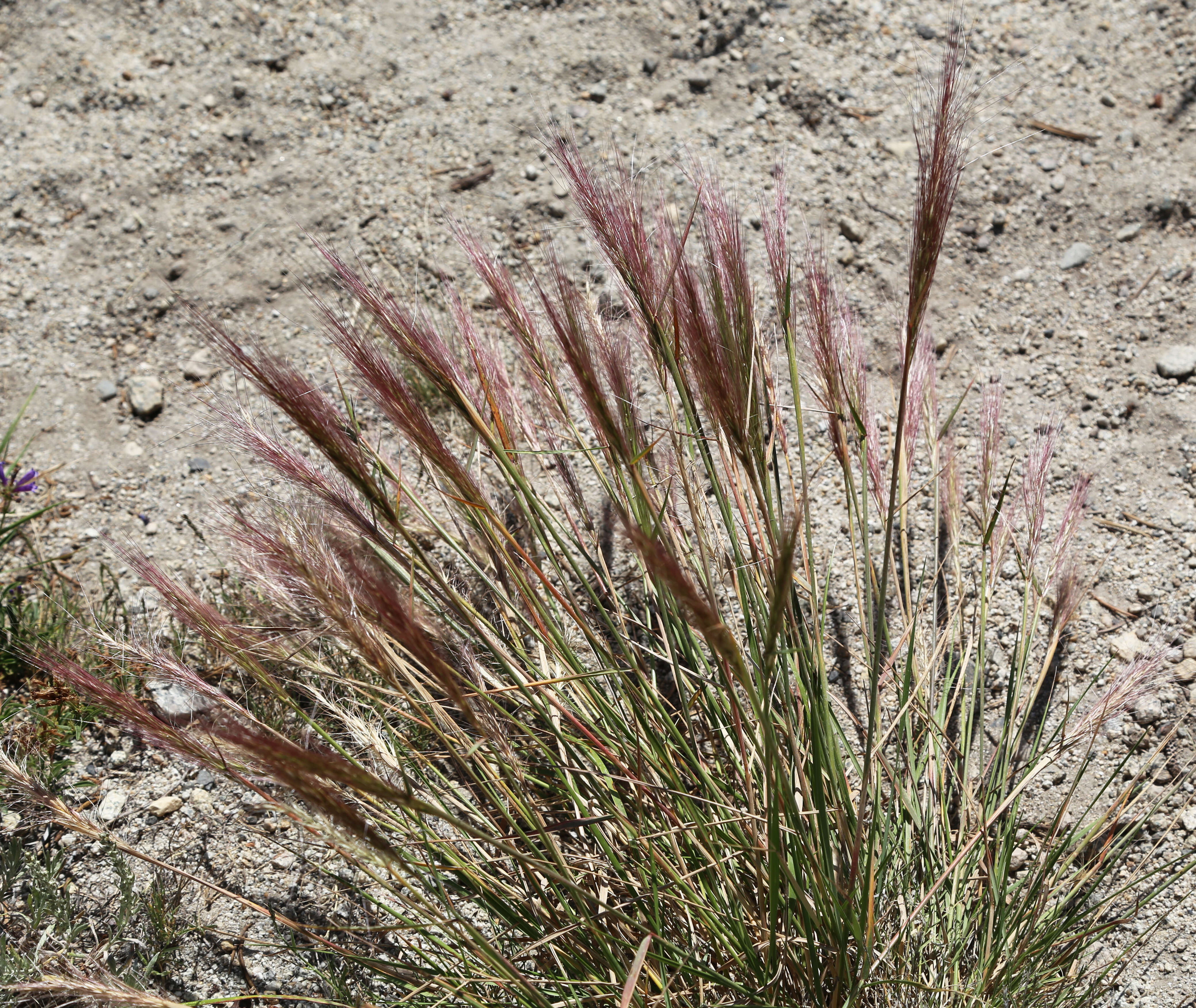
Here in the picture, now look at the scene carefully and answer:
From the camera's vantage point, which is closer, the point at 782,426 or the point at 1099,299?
the point at 782,426

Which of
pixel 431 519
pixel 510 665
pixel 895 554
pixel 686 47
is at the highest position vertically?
pixel 686 47

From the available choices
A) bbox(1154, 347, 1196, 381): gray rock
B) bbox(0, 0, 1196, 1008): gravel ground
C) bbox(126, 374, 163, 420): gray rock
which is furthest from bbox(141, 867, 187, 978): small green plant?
bbox(1154, 347, 1196, 381): gray rock

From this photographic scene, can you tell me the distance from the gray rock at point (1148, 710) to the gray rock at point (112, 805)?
2.17m

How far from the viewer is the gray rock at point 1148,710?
189 centimetres

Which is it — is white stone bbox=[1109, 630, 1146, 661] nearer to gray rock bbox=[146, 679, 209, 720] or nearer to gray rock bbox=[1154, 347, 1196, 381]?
gray rock bbox=[1154, 347, 1196, 381]

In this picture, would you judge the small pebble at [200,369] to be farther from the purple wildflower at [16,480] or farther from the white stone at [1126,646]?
the white stone at [1126,646]

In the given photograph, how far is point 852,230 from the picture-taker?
256 centimetres

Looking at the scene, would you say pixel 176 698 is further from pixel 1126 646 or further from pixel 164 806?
pixel 1126 646

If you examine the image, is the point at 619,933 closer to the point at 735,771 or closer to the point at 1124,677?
the point at 735,771

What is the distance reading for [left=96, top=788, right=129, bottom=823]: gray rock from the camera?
1.96 metres

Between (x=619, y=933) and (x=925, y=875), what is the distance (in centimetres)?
55

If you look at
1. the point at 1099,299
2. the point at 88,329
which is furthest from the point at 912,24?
the point at 88,329

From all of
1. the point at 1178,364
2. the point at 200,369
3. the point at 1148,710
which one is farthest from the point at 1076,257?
the point at 200,369

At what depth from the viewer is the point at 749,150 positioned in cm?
271
